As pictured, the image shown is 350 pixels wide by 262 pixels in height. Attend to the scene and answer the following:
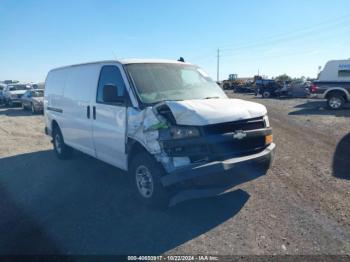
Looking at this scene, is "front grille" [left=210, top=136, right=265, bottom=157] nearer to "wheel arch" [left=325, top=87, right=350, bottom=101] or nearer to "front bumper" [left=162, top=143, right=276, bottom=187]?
"front bumper" [left=162, top=143, right=276, bottom=187]

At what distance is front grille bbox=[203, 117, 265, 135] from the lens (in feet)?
12.7

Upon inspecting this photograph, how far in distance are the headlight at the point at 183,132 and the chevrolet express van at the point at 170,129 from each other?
0.01 m

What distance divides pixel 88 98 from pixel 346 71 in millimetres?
14588

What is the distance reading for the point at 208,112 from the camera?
3.93m

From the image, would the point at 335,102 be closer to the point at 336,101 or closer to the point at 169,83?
the point at 336,101

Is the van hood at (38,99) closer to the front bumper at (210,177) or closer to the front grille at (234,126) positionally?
the front bumper at (210,177)

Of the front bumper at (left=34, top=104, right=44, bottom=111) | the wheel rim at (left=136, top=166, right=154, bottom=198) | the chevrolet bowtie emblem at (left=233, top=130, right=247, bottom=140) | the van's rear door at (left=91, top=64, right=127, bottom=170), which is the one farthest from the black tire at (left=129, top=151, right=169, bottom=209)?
the front bumper at (left=34, top=104, right=44, bottom=111)

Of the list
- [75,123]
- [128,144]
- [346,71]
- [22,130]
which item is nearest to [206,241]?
[128,144]

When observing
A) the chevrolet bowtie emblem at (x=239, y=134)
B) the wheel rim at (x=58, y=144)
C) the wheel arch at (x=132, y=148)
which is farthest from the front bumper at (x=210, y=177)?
the wheel rim at (x=58, y=144)

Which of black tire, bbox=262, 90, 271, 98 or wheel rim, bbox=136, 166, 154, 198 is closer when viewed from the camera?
wheel rim, bbox=136, 166, 154, 198

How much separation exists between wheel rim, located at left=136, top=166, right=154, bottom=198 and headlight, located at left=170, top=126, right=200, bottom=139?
72cm

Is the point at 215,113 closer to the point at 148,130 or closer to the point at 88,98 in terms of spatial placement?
the point at 148,130

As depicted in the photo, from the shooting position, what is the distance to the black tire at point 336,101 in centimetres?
1591

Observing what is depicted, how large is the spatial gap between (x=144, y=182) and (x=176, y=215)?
0.66 meters
